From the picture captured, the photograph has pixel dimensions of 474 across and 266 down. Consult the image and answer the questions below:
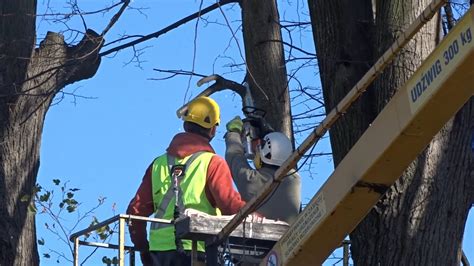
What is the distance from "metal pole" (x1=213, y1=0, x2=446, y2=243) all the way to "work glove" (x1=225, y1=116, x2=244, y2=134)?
1.78m

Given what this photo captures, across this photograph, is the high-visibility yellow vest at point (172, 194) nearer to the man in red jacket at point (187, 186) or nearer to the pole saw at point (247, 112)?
the man in red jacket at point (187, 186)

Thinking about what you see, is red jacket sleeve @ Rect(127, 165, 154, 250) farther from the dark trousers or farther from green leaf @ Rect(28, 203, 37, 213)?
green leaf @ Rect(28, 203, 37, 213)

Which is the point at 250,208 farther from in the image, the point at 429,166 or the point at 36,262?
the point at 36,262

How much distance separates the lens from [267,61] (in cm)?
1225

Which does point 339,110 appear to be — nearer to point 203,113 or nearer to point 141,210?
point 203,113

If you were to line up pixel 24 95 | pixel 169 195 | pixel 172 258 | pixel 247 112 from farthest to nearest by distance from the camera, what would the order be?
pixel 24 95 < pixel 247 112 < pixel 169 195 < pixel 172 258

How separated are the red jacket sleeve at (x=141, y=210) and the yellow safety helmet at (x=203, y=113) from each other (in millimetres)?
452

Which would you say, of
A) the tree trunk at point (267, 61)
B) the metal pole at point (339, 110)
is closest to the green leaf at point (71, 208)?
the tree trunk at point (267, 61)

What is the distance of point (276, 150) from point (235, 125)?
26.5 inches

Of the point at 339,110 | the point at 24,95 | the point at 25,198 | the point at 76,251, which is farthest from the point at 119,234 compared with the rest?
the point at 24,95

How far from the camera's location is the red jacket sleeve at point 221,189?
930 cm

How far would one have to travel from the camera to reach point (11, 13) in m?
12.4

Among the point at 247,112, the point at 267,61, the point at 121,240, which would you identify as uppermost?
the point at 267,61

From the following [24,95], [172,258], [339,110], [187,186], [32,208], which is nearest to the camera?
[339,110]
